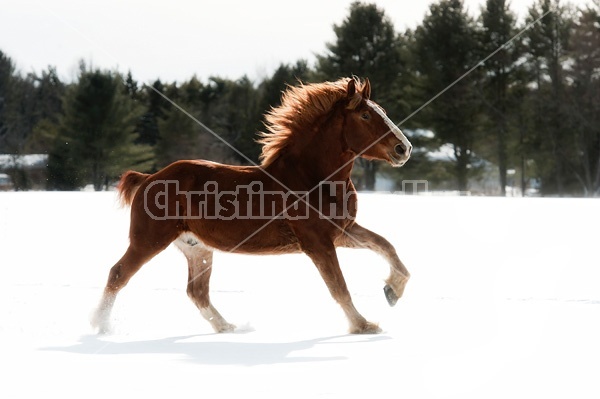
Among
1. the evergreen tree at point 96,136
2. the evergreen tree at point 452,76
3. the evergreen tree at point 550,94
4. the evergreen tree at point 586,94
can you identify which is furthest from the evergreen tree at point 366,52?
the evergreen tree at point 96,136

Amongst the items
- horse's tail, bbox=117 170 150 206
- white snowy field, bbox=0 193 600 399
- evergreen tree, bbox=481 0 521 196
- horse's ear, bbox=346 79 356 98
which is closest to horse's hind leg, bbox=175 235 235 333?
white snowy field, bbox=0 193 600 399

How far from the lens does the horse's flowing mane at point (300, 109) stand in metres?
6.45

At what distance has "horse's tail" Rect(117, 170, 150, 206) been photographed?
692 cm

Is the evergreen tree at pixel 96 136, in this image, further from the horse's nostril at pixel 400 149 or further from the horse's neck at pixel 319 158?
the horse's nostril at pixel 400 149

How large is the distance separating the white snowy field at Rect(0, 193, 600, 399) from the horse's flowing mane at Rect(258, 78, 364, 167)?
4.71 ft

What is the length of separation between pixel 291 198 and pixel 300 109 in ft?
2.82

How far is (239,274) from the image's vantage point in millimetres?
10352

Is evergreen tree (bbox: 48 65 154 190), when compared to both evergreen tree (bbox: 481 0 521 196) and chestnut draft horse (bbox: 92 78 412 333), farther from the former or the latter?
chestnut draft horse (bbox: 92 78 412 333)

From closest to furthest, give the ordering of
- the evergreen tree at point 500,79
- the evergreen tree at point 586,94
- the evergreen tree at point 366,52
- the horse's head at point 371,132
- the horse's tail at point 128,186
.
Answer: the horse's head at point 371,132 → the horse's tail at point 128,186 → the evergreen tree at point 586,94 → the evergreen tree at point 500,79 → the evergreen tree at point 366,52

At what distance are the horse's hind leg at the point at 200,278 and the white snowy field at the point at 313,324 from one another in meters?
0.20

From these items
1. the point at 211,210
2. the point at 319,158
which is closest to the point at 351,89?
the point at 319,158

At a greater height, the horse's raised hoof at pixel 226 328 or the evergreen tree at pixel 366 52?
the evergreen tree at pixel 366 52

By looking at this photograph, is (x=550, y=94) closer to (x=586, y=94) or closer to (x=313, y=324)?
(x=586, y=94)

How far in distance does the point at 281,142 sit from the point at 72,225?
999 centimetres
